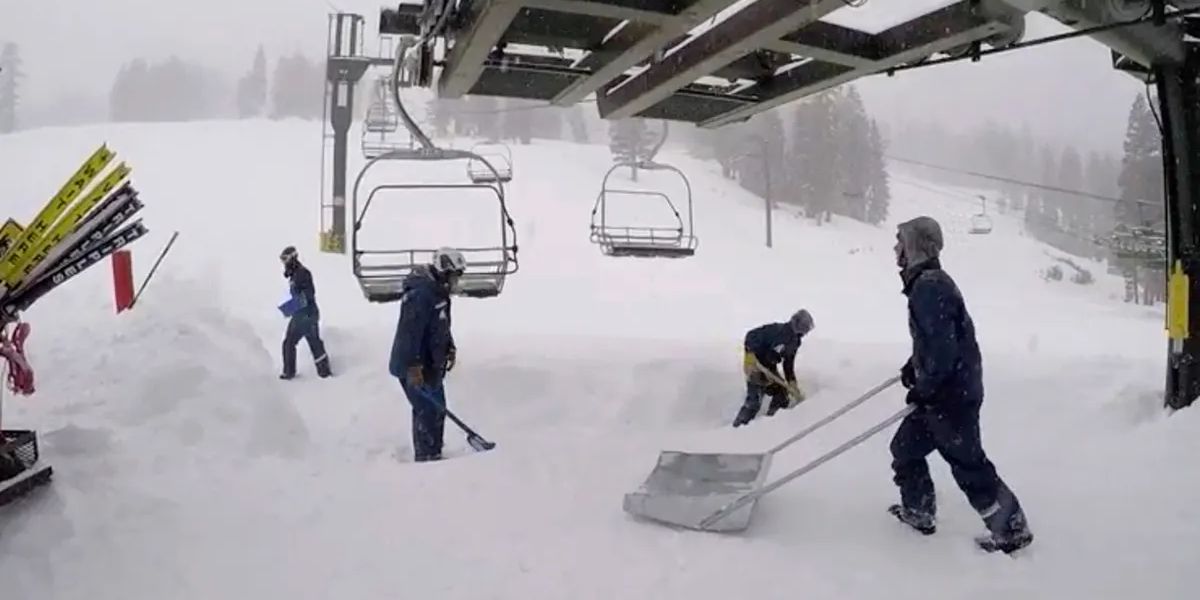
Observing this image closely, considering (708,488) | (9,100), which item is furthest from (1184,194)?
(9,100)

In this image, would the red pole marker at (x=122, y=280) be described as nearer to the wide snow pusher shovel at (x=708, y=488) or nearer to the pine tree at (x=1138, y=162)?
the wide snow pusher shovel at (x=708, y=488)

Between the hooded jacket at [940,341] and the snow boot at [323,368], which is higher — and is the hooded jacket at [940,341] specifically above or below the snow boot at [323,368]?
above

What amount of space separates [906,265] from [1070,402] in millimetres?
3479

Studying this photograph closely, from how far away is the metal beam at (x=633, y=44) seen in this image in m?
3.22

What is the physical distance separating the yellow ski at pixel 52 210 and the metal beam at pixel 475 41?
1643 mm

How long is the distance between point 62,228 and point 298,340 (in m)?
5.17

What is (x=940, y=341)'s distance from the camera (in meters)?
3.43

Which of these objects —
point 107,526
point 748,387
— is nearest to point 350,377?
point 748,387

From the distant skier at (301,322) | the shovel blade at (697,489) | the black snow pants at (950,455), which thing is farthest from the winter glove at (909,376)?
the distant skier at (301,322)

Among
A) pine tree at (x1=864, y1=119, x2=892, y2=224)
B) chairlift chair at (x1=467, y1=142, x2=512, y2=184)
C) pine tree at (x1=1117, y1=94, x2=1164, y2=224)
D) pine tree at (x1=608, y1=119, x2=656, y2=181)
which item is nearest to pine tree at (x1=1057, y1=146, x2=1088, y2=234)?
pine tree at (x1=864, y1=119, x2=892, y2=224)

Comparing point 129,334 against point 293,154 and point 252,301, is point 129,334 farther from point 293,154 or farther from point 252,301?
point 293,154

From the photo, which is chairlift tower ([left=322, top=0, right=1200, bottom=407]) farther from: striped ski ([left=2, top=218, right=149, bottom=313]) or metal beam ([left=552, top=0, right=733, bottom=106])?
striped ski ([left=2, top=218, right=149, bottom=313])

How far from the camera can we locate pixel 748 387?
739 cm

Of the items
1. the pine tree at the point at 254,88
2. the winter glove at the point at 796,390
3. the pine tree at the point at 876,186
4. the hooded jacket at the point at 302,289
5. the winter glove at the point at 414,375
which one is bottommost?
the winter glove at the point at 796,390
